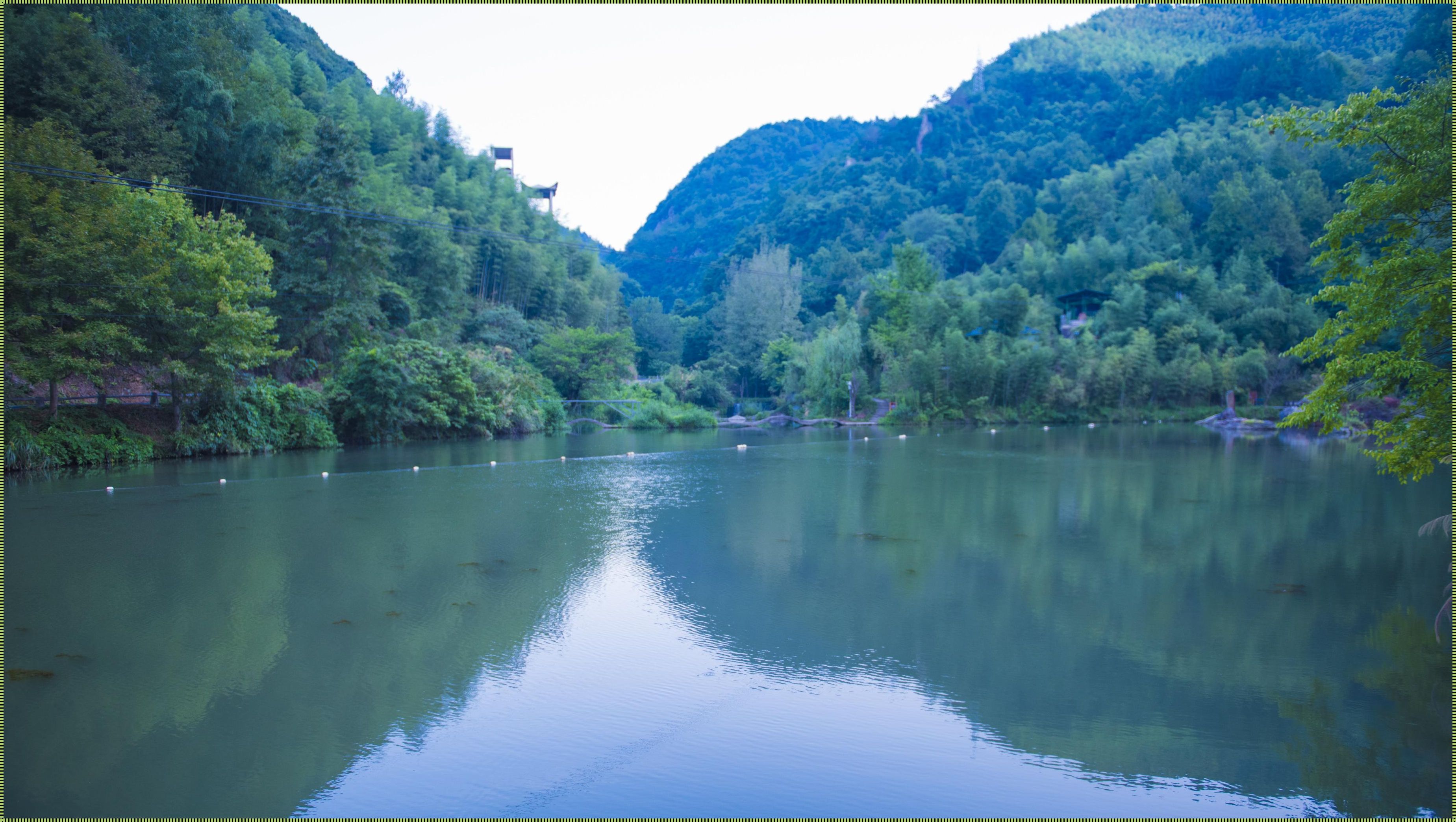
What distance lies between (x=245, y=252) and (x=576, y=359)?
17.3 m

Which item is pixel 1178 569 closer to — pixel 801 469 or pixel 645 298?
pixel 801 469

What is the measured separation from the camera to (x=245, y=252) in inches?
710

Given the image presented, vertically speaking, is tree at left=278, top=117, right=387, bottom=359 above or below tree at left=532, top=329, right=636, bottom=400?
above

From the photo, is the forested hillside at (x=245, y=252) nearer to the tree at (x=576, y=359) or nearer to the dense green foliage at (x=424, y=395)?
the dense green foliage at (x=424, y=395)

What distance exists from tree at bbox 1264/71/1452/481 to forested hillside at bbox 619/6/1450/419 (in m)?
0.96

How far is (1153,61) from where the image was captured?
83562 mm

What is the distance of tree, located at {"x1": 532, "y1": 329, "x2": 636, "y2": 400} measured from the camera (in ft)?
114

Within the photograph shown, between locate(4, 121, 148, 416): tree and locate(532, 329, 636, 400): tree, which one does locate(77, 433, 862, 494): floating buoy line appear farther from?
locate(532, 329, 636, 400): tree

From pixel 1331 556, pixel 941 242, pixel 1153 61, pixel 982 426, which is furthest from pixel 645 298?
pixel 1153 61

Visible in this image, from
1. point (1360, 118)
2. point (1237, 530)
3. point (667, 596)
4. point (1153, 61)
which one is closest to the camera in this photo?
point (1360, 118)

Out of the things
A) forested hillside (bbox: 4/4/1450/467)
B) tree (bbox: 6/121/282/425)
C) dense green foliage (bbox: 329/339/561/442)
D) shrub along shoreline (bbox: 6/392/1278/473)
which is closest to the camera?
tree (bbox: 6/121/282/425)

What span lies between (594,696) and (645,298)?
53.8 m

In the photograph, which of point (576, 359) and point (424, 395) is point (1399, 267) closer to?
point (424, 395)

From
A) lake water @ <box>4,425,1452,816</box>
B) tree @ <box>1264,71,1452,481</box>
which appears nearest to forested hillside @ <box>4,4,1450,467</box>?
tree @ <box>1264,71,1452,481</box>
